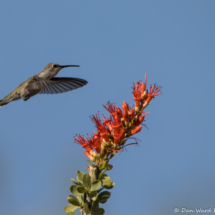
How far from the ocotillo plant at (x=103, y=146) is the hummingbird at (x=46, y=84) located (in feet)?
7.66

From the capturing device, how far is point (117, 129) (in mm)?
2775

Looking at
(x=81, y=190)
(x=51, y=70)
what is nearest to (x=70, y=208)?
(x=81, y=190)

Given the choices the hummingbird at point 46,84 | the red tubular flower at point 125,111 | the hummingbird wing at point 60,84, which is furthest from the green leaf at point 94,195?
the hummingbird wing at point 60,84

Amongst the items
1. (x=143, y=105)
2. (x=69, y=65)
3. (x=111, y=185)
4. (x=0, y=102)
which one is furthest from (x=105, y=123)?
(x=0, y=102)

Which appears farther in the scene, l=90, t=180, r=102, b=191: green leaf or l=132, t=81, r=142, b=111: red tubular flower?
l=132, t=81, r=142, b=111: red tubular flower

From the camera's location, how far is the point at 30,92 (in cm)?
530

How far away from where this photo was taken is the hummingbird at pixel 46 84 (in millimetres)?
5254

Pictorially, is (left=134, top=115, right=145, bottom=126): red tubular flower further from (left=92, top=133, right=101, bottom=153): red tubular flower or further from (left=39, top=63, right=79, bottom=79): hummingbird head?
(left=39, top=63, right=79, bottom=79): hummingbird head

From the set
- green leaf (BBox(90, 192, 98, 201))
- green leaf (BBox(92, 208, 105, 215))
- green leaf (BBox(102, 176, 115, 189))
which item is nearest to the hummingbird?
green leaf (BBox(102, 176, 115, 189))

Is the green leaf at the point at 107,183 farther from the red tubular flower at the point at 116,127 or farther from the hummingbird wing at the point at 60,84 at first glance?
the hummingbird wing at the point at 60,84

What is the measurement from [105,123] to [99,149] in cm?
26

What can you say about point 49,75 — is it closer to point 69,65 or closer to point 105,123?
point 69,65

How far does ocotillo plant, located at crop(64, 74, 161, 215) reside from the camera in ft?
7.74

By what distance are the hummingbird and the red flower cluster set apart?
2428mm
